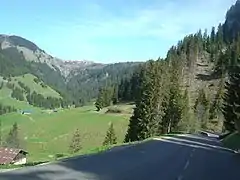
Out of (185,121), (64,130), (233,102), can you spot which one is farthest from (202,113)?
(64,130)

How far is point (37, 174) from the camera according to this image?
48.1 feet

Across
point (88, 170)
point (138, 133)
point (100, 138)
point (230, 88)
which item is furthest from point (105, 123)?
point (88, 170)

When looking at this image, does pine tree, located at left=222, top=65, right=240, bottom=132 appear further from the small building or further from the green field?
the green field

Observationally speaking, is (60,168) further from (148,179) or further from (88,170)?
(148,179)

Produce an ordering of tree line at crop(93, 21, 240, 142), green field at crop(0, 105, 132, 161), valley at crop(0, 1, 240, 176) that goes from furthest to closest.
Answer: green field at crop(0, 105, 132, 161) < valley at crop(0, 1, 240, 176) < tree line at crop(93, 21, 240, 142)

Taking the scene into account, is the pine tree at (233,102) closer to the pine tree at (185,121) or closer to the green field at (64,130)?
the pine tree at (185,121)

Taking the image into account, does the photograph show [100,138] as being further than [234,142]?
Yes

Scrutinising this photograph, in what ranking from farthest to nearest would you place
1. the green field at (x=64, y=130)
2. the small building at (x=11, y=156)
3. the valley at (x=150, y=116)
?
the green field at (x=64, y=130)
the valley at (x=150, y=116)
the small building at (x=11, y=156)

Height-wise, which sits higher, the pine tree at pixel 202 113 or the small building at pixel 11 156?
the pine tree at pixel 202 113

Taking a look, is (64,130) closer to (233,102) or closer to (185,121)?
(185,121)

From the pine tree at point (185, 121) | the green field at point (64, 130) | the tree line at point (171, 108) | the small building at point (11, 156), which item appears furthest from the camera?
the green field at point (64, 130)

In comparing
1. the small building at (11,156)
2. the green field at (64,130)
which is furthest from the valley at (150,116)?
the small building at (11,156)

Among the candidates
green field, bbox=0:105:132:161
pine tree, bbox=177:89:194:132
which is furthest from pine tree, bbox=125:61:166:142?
green field, bbox=0:105:132:161

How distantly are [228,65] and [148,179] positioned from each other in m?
145
